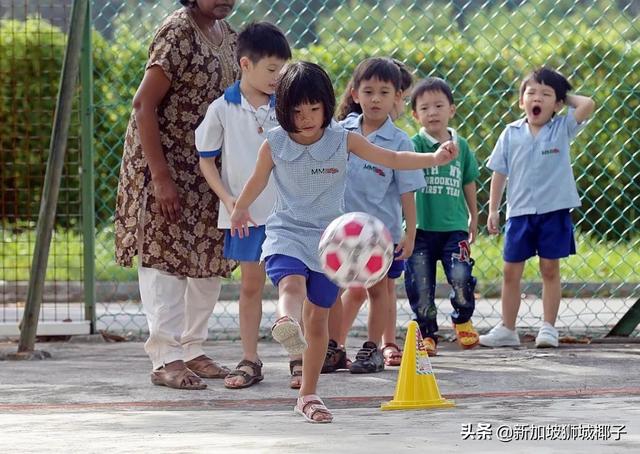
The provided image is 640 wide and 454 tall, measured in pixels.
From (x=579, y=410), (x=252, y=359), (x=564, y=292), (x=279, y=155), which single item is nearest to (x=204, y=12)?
(x=279, y=155)

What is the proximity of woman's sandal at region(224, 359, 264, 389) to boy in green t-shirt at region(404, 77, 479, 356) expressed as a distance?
1.34 meters

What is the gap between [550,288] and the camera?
23.8 ft

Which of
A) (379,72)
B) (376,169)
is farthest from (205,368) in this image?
(379,72)


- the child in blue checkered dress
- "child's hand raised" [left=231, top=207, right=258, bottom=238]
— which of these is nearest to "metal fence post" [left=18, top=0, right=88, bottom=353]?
"child's hand raised" [left=231, top=207, right=258, bottom=238]

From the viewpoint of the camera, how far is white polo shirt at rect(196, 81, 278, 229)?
572 cm

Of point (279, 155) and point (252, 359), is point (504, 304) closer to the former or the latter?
point (252, 359)

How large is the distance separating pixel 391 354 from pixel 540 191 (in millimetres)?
1314

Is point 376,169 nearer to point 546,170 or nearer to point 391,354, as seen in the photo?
point 391,354

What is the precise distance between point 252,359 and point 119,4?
3495mm

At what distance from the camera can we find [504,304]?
289 inches

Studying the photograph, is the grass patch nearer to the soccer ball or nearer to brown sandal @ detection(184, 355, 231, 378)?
brown sandal @ detection(184, 355, 231, 378)

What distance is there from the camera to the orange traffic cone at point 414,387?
16.3ft

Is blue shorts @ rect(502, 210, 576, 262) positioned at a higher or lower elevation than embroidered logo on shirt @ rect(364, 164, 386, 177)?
lower

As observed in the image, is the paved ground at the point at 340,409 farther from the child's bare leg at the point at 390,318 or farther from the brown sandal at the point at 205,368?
the child's bare leg at the point at 390,318
